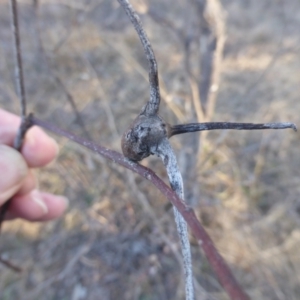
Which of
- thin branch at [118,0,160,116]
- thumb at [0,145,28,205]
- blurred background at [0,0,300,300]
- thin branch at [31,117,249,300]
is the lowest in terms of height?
thin branch at [31,117,249,300]

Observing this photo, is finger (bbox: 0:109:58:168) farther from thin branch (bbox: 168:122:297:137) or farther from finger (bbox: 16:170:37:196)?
thin branch (bbox: 168:122:297:137)

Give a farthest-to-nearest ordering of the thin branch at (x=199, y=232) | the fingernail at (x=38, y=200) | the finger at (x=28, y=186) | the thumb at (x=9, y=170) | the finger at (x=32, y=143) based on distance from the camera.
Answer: the fingernail at (x=38, y=200) < the finger at (x=28, y=186) < the finger at (x=32, y=143) < the thumb at (x=9, y=170) < the thin branch at (x=199, y=232)

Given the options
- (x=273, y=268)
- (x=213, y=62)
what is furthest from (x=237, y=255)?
(x=213, y=62)

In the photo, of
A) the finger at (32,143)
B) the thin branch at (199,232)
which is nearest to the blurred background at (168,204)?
the finger at (32,143)

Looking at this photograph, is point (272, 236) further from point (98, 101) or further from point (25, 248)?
point (98, 101)

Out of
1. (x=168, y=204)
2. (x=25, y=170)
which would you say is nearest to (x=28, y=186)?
(x=25, y=170)

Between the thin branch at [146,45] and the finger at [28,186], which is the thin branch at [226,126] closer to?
the thin branch at [146,45]

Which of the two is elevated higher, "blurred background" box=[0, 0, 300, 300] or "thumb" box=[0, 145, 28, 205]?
"blurred background" box=[0, 0, 300, 300]

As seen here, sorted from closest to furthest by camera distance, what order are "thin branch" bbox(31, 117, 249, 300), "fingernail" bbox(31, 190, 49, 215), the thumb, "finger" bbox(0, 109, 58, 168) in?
"thin branch" bbox(31, 117, 249, 300) < the thumb < "finger" bbox(0, 109, 58, 168) < "fingernail" bbox(31, 190, 49, 215)

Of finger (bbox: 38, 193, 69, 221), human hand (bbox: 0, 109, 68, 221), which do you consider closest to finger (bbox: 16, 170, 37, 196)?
human hand (bbox: 0, 109, 68, 221)
